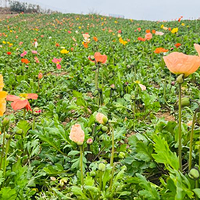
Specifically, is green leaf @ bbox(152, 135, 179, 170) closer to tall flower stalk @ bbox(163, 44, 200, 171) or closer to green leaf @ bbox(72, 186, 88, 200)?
tall flower stalk @ bbox(163, 44, 200, 171)

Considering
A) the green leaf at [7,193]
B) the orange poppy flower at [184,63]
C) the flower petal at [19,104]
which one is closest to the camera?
the orange poppy flower at [184,63]

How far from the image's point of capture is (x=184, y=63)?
0.84 m

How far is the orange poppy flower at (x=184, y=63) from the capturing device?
0.82m

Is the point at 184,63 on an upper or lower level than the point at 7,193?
upper

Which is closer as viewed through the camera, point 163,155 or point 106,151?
point 163,155

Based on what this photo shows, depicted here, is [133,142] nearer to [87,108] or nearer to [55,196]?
[55,196]

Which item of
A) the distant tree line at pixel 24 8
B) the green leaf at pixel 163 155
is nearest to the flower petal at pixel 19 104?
the green leaf at pixel 163 155

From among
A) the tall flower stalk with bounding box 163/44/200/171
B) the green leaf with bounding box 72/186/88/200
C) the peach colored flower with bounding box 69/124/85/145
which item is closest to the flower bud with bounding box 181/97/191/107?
the tall flower stalk with bounding box 163/44/200/171

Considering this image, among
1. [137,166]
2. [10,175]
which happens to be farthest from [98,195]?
[10,175]

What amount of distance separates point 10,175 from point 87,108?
123 cm

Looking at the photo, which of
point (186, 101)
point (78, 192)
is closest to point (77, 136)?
point (78, 192)

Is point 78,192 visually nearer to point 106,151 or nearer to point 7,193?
point 7,193

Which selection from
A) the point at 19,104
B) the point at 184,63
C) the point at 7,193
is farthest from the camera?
the point at 19,104

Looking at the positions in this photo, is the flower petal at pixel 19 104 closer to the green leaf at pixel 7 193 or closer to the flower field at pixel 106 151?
the flower field at pixel 106 151
